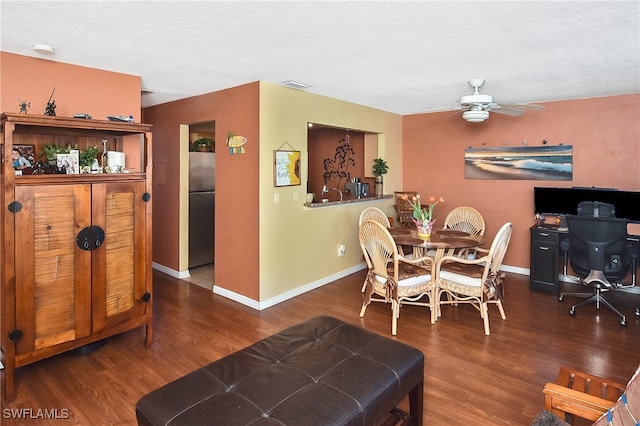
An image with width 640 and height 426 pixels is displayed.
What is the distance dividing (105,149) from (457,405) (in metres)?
3.37

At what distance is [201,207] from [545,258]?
14.9ft

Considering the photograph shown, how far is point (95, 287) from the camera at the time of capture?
9.07ft

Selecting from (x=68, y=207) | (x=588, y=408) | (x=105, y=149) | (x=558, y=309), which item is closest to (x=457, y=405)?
(x=588, y=408)

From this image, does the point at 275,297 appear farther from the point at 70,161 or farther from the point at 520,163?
the point at 520,163

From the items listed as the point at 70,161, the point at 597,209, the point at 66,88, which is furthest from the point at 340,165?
the point at 70,161

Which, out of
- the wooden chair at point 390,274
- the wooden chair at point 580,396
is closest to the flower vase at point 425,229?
the wooden chair at point 390,274

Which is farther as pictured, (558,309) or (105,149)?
(558,309)

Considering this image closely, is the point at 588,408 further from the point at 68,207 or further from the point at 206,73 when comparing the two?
the point at 206,73

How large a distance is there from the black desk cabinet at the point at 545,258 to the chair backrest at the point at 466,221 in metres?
0.71

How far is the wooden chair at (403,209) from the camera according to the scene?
5574 mm

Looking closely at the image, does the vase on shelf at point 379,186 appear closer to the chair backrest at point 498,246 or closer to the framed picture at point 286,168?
the framed picture at point 286,168

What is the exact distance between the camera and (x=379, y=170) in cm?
571

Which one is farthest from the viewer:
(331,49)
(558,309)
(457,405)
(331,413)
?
(558,309)

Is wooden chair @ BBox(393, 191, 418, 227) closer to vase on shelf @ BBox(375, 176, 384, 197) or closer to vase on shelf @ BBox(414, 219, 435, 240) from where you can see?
vase on shelf @ BBox(375, 176, 384, 197)
